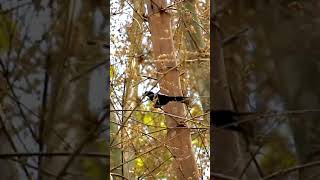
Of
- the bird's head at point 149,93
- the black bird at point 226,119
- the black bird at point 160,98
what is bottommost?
the black bird at point 226,119

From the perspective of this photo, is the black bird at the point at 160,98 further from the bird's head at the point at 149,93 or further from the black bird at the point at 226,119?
the black bird at the point at 226,119

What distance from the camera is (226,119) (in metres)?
0.69

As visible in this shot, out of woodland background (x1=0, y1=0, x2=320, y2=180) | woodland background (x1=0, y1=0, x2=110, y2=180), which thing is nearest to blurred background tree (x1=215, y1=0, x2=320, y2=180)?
woodland background (x1=0, y1=0, x2=320, y2=180)

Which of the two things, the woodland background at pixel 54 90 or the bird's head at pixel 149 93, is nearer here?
the woodland background at pixel 54 90

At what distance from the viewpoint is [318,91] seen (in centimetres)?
67

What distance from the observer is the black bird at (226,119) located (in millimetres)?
686

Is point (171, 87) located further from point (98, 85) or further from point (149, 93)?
point (98, 85)

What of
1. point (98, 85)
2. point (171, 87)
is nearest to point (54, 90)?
point (98, 85)

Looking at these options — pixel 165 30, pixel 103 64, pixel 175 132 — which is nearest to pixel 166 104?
pixel 175 132

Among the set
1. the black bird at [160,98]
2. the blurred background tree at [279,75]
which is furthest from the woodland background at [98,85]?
the black bird at [160,98]

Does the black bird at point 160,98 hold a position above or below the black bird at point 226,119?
above

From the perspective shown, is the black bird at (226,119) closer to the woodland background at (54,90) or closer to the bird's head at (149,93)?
the woodland background at (54,90)

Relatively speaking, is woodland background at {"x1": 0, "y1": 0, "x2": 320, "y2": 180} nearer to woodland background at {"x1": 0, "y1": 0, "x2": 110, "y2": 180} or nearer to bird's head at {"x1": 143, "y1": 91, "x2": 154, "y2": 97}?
woodland background at {"x1": 0, "y1": 0, "x2": 110, "y2": 180}

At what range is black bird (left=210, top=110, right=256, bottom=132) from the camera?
686 mm
